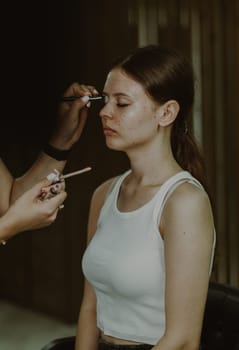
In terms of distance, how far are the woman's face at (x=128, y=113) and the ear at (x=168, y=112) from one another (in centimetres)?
1

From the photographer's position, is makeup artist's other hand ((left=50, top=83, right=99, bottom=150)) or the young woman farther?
makeup artist's other hand ((left=50, top=83, right=99, bottom=150))

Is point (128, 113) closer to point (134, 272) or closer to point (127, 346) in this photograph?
point (134, 272)

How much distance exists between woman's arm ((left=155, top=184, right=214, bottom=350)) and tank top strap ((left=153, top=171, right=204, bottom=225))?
49mm

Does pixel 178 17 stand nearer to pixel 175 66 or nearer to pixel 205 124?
pixel 205 124

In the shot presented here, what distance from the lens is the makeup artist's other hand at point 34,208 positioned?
169 centimetres

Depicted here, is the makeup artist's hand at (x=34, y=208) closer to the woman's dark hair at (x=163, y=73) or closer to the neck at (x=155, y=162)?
the neck at (x=155, y=162)

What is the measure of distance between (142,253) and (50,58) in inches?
94.8

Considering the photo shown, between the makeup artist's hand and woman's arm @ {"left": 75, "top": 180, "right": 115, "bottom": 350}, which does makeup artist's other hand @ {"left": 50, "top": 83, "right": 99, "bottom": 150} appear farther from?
the makeup artist's hand

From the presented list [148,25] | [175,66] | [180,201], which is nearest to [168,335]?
[180,201]

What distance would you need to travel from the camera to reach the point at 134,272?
1645 mm

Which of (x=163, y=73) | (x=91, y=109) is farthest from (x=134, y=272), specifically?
(x=91, y=109)

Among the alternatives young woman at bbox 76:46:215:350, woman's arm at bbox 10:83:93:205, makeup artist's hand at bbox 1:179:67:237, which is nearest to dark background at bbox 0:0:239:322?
woman's arm at bbox 10:83:93:205

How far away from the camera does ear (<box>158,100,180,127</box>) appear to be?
178 centimetres

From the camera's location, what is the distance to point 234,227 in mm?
3488
